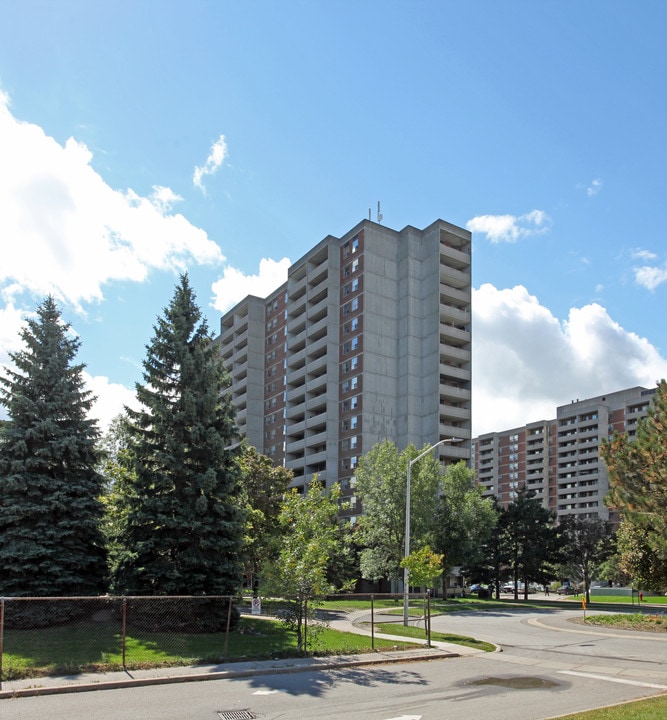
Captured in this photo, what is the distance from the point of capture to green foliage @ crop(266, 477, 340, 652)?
1817cm

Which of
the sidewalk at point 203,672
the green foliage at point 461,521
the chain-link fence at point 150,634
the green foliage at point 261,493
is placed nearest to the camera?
the sidewalk at point 203,672

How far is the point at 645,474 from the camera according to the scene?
2906 centimetres

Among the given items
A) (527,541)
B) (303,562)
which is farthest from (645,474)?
(527,541)

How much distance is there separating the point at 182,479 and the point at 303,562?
26.7 feet

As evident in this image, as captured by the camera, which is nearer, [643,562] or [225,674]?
[225,674]

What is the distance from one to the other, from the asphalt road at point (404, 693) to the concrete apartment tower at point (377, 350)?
174 feet

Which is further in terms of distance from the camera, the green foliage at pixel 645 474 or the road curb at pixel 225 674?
the green foliage at pixel 645 474

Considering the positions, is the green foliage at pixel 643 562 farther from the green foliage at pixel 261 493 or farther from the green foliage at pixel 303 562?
the green foliage at pixel 303 562

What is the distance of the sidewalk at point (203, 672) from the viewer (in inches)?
538

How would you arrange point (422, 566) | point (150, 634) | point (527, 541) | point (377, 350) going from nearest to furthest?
point (150, 634) → point (422, 566) → point (527, 541) → point (377, 350)

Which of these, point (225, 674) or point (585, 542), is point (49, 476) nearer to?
point (225, 674)

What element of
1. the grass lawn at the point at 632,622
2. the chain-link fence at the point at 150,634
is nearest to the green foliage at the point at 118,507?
the chain-link fence at the point at 150,634

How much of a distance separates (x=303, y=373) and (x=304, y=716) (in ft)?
235

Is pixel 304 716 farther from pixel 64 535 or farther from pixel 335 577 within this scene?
pixel 335 577
